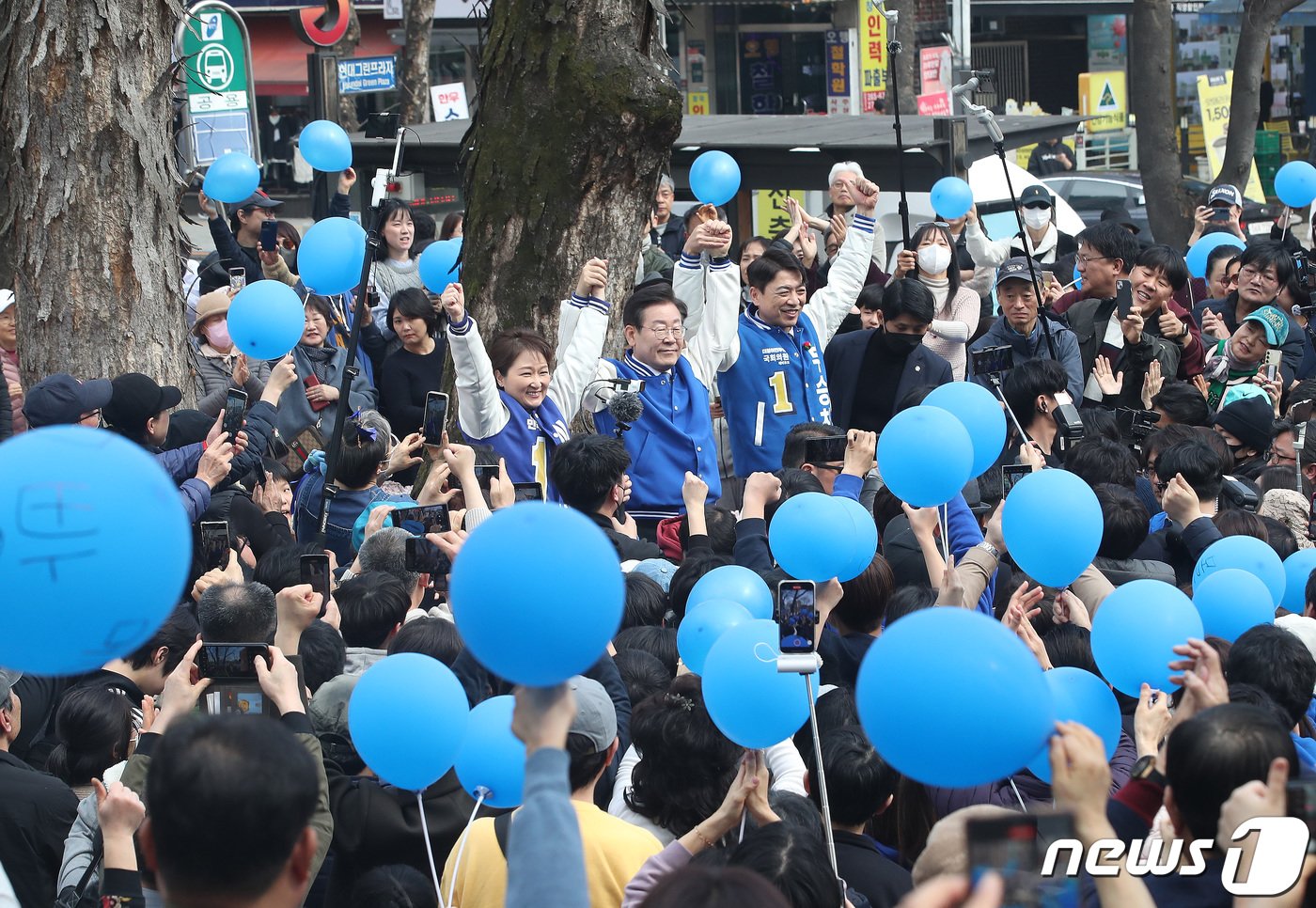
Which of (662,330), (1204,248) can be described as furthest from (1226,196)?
(662,330)

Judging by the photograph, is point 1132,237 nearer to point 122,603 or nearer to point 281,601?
point 281,601

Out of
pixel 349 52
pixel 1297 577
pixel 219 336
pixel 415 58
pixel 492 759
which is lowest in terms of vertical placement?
pixel 1297 577

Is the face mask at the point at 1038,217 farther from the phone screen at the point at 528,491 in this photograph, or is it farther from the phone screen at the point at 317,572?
the phone screen at the point at 317,572

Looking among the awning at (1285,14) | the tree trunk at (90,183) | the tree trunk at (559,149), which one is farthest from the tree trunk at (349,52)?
the awning at (1285,14)

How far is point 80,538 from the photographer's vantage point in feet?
6.91

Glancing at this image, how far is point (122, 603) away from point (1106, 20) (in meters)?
30.5

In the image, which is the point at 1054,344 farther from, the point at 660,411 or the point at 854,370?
the point at 660,411

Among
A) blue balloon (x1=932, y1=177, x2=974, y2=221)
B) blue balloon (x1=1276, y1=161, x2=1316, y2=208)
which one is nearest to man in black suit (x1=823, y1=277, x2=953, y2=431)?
blue balloon (x1=932, y1=177, x2=974, y2=221)

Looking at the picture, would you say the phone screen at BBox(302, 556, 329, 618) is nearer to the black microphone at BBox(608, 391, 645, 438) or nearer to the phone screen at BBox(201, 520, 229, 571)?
the phone screen at BBox(201, 520, 229, 571)

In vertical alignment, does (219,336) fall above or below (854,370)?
above

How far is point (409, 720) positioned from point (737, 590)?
99 cm

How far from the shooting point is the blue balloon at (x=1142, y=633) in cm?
308

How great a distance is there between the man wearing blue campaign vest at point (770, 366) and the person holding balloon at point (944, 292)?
1.18m

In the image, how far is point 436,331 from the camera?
746 centimetres
